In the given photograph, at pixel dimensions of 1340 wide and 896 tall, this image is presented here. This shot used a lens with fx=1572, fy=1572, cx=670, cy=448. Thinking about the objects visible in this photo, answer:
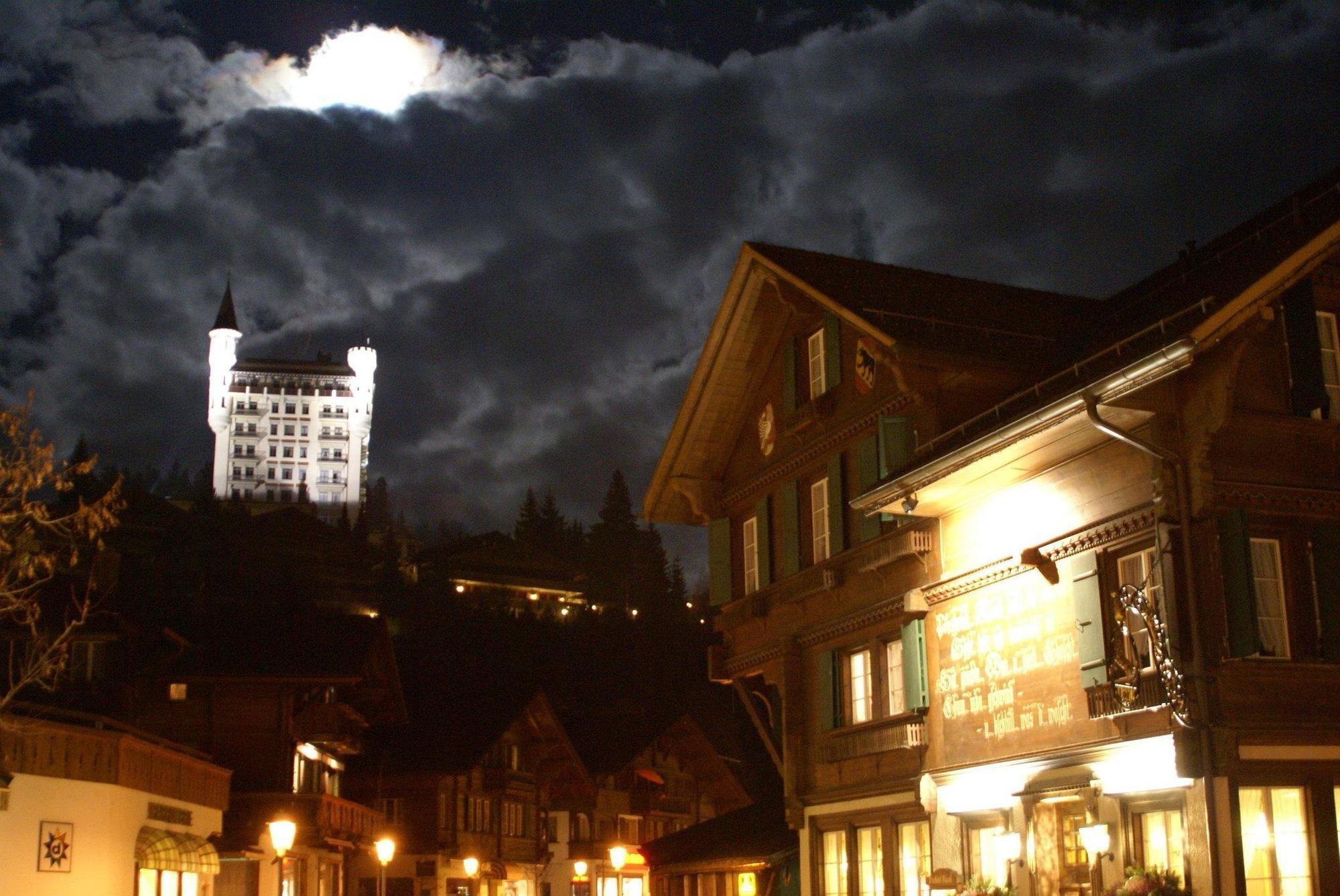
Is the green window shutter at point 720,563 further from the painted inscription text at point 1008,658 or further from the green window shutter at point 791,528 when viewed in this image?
the painted inscription text at point 1008,658

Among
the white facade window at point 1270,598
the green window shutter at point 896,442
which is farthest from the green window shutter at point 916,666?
the white facade window at point 1270,598

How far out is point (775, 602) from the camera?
28547 millimetres

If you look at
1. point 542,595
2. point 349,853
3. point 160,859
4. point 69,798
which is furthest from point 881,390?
point 542,595

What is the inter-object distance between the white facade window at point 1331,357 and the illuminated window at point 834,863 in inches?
437

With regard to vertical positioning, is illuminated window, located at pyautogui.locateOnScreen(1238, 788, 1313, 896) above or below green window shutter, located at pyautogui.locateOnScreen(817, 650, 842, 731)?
below

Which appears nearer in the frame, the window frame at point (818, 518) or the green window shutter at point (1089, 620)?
the green window shutter at point (1089, 620)

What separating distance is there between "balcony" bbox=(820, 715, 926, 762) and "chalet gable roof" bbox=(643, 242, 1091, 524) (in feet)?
18.8

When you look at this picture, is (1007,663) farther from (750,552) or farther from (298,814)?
(298,814)

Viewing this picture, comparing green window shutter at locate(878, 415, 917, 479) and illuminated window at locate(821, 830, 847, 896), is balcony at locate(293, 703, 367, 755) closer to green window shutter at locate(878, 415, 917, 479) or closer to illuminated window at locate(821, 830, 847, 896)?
illuminated window at locate(821, 830, 847, 896)

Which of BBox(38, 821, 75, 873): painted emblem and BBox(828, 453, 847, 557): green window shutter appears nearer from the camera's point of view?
BBox(828, 453, 847, 557): green window shutter

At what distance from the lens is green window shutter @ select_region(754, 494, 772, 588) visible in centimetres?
2919

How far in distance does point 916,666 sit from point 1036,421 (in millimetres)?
5584

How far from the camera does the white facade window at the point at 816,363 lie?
27575 millimetres

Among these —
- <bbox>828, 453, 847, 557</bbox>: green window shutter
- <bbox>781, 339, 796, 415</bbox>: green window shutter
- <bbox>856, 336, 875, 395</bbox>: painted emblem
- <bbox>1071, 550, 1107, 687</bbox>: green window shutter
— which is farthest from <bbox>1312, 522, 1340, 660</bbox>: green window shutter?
<bbox>781, 339, 796, 415</bbox>: green window shutter
